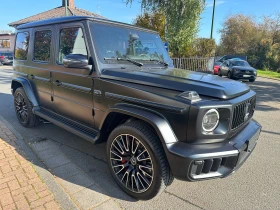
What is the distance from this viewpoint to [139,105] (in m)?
2.28

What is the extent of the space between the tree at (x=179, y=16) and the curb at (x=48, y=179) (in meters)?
12.0

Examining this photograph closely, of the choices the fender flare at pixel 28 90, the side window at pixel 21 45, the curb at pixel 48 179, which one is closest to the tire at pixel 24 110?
the fender flare at pixel 28 90

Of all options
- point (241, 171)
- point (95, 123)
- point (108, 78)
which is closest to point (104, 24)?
point (108, 78)

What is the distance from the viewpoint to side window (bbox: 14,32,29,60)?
4.23m

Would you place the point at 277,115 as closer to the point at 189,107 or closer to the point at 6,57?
the point at 189,107

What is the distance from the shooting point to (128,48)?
3.07 meters

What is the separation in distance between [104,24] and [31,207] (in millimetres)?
2431

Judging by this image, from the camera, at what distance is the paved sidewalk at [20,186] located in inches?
88.1

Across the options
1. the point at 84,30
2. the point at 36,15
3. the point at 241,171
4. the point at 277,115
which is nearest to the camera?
the point at 84,30

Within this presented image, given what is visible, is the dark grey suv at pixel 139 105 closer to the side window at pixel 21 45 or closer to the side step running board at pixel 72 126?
the side step running board at pixel 72 126

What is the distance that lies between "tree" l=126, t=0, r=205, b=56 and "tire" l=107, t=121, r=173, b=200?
12295 mm

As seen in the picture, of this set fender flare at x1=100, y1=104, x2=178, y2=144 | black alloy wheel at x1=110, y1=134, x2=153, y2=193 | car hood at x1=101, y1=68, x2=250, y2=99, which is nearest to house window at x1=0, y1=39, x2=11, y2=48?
car hood at x1=101, y1=68, x2=250, y2=99

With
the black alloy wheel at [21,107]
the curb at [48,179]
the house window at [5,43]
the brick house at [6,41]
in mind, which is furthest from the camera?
the house window at [5,43]

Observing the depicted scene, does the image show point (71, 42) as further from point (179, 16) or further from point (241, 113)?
point (179, 16)
